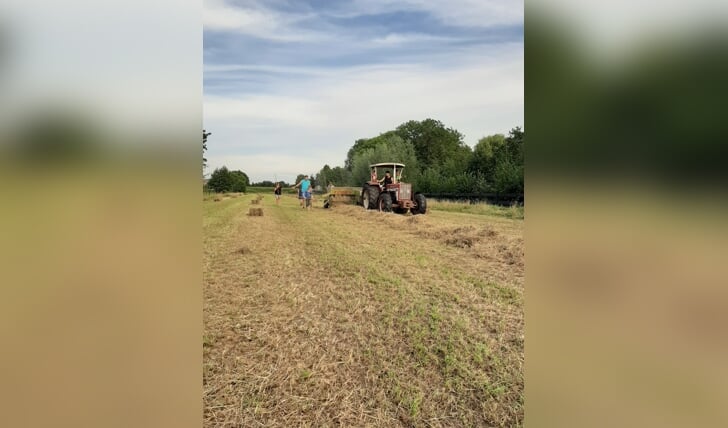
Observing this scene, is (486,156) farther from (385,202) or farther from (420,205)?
(385,202)

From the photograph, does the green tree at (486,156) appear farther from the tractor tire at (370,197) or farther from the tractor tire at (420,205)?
the tractor tire at (420,205)

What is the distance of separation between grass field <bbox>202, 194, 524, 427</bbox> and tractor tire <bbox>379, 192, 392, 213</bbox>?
8807 millimetres

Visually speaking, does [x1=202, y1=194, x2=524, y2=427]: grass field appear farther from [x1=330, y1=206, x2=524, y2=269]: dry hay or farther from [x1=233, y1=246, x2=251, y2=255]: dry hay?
[x1=233, y1=246, x2=251, y2=255]: dry hay

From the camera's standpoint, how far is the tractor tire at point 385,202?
16.6 meters

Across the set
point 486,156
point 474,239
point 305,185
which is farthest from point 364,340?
point 486,156

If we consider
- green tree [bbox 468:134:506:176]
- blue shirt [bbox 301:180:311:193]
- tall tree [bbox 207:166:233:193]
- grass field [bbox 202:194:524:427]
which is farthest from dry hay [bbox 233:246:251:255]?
green tree [bbox 468:134:506:176]

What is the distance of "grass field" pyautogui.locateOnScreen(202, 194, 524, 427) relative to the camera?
264 cm

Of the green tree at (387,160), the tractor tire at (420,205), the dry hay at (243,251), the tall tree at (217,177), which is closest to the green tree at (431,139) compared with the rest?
the green tree at (387,160)
